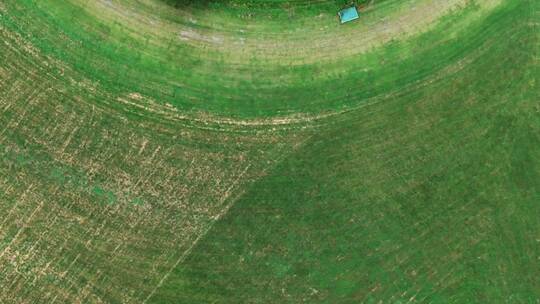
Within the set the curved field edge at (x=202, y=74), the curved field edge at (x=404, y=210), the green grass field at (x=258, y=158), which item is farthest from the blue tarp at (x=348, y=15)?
the curved field edge at (x=404, y=210)

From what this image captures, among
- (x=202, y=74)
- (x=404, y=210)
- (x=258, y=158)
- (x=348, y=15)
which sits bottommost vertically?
(x=404, y=210)

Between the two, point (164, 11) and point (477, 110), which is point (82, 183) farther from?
point (477, 110)

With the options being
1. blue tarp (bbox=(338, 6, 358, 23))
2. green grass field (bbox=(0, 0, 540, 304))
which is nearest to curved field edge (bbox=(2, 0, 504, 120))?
green grass field (bbox=(0, 0, 540, 304))

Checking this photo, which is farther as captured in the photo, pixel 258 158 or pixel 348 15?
pixel 348 15

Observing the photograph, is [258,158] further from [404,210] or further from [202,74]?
[404,210]

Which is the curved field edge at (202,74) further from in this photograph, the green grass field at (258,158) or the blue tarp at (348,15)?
the blue tarp at (348,15)

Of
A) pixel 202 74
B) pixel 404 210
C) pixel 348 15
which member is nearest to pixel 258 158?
pixel 202 74

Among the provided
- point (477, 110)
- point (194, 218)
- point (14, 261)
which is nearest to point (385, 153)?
point (477, 110)
